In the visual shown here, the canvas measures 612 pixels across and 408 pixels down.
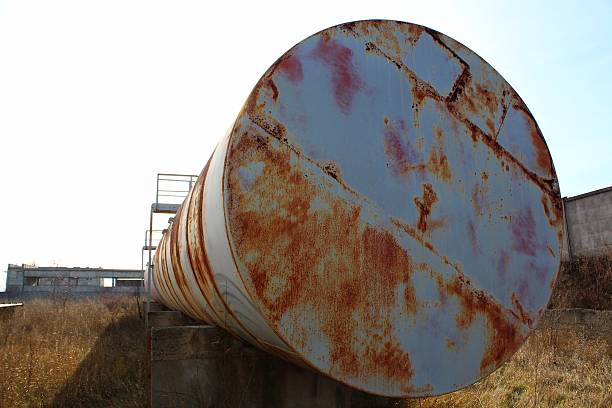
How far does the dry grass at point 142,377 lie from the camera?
3395 mm

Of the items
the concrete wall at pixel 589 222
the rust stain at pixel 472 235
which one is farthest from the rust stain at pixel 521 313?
the concrete wall at pixel 589 222

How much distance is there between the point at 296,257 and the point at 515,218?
3.46 feet

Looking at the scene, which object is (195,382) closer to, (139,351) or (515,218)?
(515,218)

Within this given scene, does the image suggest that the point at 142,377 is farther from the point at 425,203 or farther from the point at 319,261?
the point at 425,203

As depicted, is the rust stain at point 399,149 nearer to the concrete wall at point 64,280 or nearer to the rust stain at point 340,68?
the rust stain at point 340,68

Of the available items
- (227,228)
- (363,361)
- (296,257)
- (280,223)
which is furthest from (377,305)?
(227,228)

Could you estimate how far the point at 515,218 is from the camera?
2.11 m

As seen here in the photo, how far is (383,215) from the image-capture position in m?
1.81

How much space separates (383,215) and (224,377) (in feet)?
4.03

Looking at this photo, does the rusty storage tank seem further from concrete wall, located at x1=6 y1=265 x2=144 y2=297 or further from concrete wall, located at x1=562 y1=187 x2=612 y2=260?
concrete wall, located at x1=6 y1=265 x2=144 y2=297

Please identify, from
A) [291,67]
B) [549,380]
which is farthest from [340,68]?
[549,380]

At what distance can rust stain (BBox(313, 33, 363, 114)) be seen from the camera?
1863 millimetres

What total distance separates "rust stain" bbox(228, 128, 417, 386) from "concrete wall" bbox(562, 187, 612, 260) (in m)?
10.1

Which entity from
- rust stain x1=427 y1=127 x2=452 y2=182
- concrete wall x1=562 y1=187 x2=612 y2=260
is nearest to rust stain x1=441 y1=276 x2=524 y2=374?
rust stain x1=427 y1=127 x2=452 y2=182
